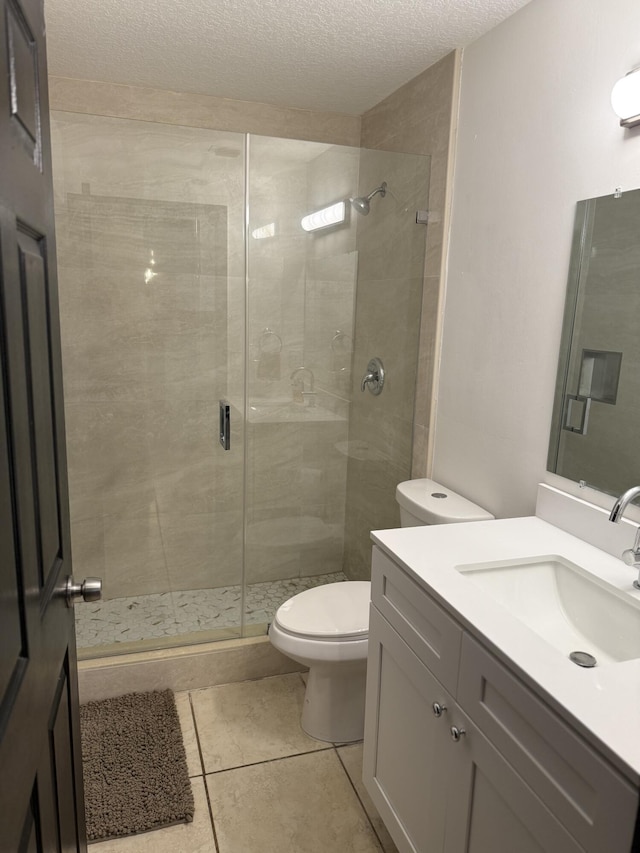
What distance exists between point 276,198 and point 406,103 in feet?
2.35

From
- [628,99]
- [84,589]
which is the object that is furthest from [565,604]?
[628,99]

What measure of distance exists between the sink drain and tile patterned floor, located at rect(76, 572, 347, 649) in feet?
5.01

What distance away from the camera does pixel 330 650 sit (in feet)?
6.50

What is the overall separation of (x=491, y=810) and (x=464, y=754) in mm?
107

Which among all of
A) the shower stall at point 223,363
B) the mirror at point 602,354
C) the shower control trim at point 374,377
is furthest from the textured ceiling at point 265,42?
the shower control trim at point 374,377

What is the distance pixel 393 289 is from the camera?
2547 mm

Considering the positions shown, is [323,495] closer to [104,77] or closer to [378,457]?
[378,457]

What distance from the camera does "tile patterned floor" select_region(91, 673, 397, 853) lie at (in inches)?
68.5

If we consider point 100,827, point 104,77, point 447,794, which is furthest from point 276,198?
point 100,827

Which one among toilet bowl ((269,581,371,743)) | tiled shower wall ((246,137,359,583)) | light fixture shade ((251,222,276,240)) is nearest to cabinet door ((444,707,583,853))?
toilet bowl ((269,581,371,743))

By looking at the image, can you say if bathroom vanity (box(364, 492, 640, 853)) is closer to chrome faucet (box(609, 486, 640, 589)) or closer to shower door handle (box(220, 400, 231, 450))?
chrome faucet (box(609, 486, 640, 589))

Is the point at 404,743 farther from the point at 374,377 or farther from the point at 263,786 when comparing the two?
the point at 374,377

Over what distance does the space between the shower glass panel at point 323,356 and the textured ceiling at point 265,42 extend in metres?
0.31

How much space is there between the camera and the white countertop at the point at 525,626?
0.91 meters
